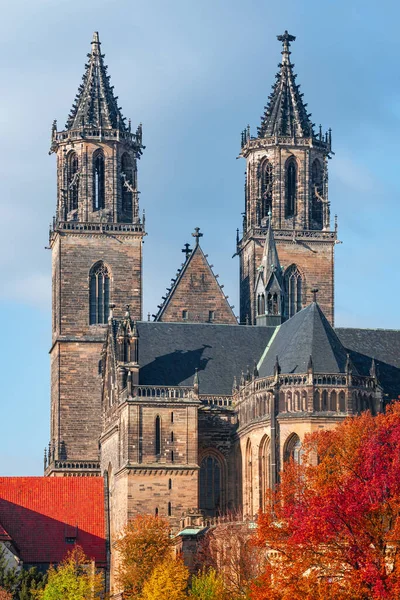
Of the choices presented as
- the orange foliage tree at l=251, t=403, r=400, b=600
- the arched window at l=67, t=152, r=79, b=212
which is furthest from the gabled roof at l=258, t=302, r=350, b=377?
the arched window at l=67, t=152, r=79, b=212

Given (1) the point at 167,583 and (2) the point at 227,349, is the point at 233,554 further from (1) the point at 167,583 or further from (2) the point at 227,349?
(2) the point at 227,349

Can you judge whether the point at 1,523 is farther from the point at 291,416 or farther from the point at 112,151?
the point at 112,151

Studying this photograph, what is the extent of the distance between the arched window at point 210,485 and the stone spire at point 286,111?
94.9 feet

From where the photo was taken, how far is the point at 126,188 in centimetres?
13075

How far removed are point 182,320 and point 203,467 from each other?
16.6 m

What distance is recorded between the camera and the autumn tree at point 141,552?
100312 mm

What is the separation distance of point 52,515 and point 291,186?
1160 inches

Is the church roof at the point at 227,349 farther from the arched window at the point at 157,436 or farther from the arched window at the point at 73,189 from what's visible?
the arched window at the point at 73,189

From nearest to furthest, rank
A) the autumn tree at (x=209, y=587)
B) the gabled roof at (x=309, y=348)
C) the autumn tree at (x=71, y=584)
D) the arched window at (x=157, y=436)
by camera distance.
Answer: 1. the autumn tree at (x=209, y=587)
2. the autumn tree at (x=71, y=584)
3. the gabled roof at (x=309, y=348)
4. the arched window at (x=157, y=436)

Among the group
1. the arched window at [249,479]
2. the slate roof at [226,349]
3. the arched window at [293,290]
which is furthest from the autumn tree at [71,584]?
the arched window at [293,290]

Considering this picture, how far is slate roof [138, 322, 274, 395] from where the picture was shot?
110 meters

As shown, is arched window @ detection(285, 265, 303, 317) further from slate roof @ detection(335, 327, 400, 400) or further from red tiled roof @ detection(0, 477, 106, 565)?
red tiled roof @ detection(0, 477, 106, 565)

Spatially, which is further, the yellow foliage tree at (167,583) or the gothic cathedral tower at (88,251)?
the gothic cathedral tower at (88,251)

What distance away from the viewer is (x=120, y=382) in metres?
110
